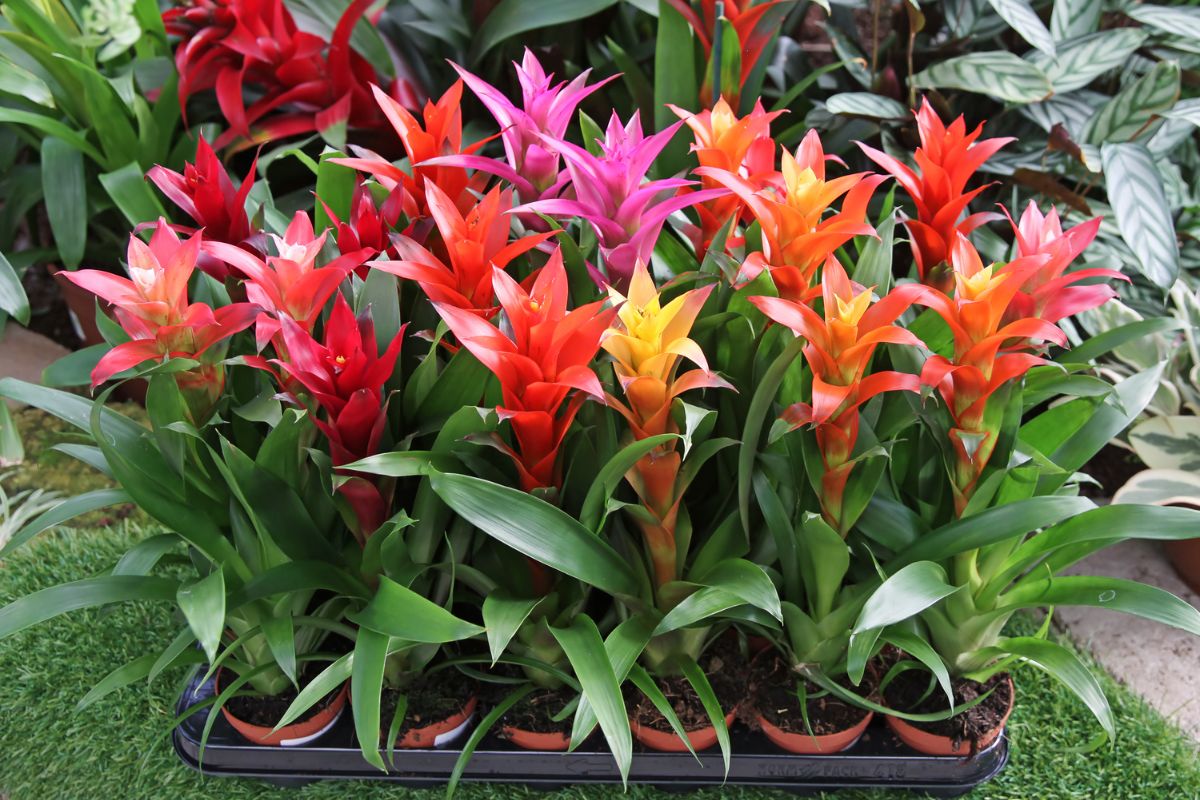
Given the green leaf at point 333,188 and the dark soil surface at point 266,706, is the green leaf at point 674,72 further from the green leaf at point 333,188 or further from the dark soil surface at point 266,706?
the dark soil surface at point 266,706

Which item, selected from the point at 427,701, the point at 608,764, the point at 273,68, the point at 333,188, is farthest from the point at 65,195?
the point at 608,764

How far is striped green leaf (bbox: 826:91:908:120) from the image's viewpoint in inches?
75.3

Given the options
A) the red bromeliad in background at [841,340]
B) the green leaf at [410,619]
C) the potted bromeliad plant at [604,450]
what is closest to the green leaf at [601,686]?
the potted bromeliad plant at [604,450]

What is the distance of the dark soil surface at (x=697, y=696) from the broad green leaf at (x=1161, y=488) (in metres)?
0.85

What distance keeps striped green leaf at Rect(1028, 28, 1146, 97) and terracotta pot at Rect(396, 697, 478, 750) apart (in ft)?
5.50

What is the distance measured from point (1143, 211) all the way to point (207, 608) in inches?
67.4

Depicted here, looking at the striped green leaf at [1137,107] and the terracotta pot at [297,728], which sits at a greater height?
the striped green leaf at [1137,107]

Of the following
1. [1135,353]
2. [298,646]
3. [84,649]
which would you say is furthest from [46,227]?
[1135,353]

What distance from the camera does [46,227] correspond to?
2.88 m

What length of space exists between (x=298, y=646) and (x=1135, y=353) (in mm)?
1738

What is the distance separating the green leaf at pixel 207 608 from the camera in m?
1.04

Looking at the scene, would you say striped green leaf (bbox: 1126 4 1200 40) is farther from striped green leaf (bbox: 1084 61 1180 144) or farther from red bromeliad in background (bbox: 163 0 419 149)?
red bromeliad in background (bbox: 163 0 419 149)

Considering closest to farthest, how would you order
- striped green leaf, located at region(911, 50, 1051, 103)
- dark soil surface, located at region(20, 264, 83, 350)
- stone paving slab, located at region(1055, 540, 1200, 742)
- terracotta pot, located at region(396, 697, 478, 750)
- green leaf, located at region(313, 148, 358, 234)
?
terracotta pot, located at region(396, 697, 478, 750) → green leaf, located at region(313, 148, 358, 234) → stone paving slab, located at region(1055, 540, 1200, 742) → striped green leaf, located at region(911, 50, 1051, 103) → dark soil surface, located at region(20, 264, 83, 350)

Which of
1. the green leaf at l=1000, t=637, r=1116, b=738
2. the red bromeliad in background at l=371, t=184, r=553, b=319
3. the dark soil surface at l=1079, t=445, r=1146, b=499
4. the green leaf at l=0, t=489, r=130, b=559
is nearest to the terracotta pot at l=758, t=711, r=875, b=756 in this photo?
the green leaf at l=1000, t=637, r=1116, b=738
